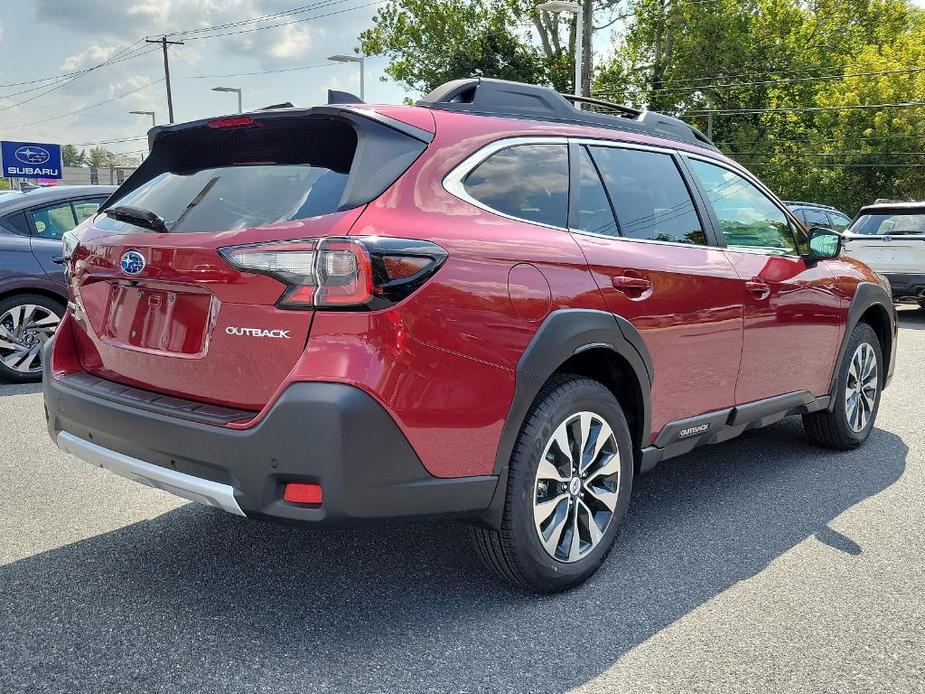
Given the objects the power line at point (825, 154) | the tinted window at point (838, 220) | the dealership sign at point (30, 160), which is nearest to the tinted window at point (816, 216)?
the tinted window at point (838, 220)

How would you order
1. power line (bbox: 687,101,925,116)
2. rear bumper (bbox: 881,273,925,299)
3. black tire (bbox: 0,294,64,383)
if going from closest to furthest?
black tire (bbox: 0,294,64,383)
rear bumper (bbox: 881,273,925,299)
power line (bbox: 687,101,925,116)

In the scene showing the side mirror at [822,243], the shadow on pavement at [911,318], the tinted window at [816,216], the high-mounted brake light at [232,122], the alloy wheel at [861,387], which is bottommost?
the shadow on pavement at [911,318]

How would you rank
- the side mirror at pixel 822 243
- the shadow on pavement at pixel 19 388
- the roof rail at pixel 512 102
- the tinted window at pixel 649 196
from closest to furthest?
the roof rail at pixel 512 102, the tinted window at pixel 649 196, the side mirror at pixel 822 243, the shadow on pavement at pixel 19 388

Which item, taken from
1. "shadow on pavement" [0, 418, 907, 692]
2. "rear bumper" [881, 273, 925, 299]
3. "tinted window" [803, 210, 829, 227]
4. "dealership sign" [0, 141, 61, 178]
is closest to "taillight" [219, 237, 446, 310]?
"shadow on pavement" [0, 418, 907, 692]

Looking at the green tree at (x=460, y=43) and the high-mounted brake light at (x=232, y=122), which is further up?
the green tree at (x=460, y=43)

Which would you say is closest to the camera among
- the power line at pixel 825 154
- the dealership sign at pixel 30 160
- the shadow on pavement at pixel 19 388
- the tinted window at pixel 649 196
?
the tinted window at pixel 649 196

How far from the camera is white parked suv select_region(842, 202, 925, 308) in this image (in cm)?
1212

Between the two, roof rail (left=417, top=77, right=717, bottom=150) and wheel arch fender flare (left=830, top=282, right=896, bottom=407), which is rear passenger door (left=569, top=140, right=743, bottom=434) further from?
wheel arch fender flare (left=830, top=282, right=896, bottom=407)

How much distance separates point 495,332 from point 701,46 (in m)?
42.9

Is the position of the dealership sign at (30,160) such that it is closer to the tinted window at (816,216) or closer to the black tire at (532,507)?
the tinted window at (816,216)

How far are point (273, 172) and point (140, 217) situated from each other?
1.81ft

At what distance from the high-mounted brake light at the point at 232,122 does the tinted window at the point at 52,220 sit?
4739 mm

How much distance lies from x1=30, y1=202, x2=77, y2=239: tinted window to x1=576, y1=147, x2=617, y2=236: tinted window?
5.35 m

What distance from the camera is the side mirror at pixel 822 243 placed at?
467 centimetres
